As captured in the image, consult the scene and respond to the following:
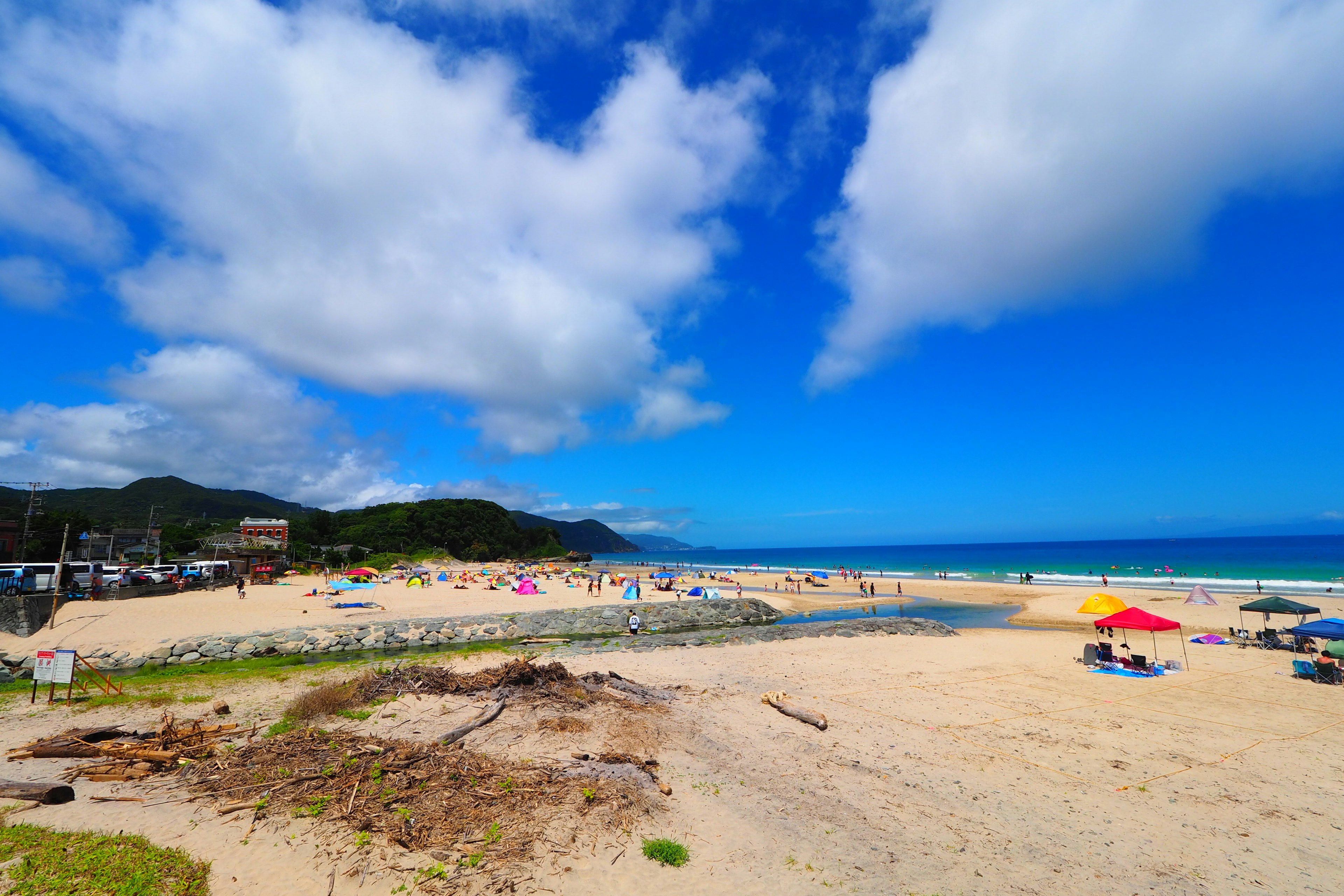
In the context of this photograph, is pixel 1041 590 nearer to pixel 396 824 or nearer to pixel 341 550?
pixel 396 824

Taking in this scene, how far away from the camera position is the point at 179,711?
527 inches

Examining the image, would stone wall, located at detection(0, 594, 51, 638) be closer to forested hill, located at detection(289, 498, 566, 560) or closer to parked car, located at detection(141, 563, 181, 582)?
parked car, located at detection(141, 563, 181, 582)

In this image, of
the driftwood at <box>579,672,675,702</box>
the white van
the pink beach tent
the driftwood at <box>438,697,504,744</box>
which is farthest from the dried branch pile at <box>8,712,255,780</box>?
the pink beach tent

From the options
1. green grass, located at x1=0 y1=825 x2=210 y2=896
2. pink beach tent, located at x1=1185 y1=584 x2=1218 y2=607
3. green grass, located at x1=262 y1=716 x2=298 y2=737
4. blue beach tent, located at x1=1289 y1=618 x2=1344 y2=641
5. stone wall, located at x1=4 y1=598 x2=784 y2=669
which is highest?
pink beach tent, located at x1=1185 y1=584 x2=1218 y2=607

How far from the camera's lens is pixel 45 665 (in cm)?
1400

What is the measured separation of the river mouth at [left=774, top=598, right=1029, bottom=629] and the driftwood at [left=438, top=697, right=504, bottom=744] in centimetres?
2371

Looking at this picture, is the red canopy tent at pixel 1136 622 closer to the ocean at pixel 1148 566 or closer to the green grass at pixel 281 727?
the green grass at pixel 281 727

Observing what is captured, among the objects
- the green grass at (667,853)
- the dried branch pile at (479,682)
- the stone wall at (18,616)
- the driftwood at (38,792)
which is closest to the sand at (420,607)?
the stone wall at (18,616)

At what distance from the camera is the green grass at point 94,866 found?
19.4 ft

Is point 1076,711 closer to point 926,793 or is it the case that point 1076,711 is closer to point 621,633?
point 926,793

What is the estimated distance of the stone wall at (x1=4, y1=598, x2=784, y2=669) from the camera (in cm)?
2248

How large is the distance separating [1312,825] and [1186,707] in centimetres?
648

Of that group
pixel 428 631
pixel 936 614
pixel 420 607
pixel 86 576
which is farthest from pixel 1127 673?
pixel 86 576

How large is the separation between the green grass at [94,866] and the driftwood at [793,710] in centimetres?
1047
